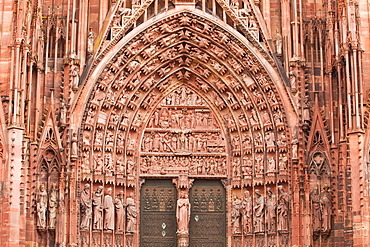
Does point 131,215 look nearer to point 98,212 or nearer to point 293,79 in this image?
point 98,212

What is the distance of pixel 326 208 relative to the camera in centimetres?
1897

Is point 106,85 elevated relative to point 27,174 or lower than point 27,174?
elevated

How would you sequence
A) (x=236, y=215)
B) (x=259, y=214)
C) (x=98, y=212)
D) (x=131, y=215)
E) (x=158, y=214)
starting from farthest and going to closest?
(x=158, y=214) < (x=236, y=215) < (x=131, y=215) < (x=259, y=214) < (x=98, y=212)

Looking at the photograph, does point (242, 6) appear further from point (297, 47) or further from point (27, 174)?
point (27, 174)

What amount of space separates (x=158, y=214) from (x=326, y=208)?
4366 millimetres

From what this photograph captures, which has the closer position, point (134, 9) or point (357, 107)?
point (357, 107)

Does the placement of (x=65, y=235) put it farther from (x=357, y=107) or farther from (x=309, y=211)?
(x=357, y=107)

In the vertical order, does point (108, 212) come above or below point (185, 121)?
below

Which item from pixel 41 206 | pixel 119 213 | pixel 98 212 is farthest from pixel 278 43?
pixel 41 206

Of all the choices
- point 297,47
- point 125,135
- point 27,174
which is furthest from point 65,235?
point 297,47

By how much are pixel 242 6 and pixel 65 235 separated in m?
7.38

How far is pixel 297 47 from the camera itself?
2014 cm

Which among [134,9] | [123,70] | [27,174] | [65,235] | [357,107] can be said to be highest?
[134,9]

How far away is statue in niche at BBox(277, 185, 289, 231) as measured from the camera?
1952cm
